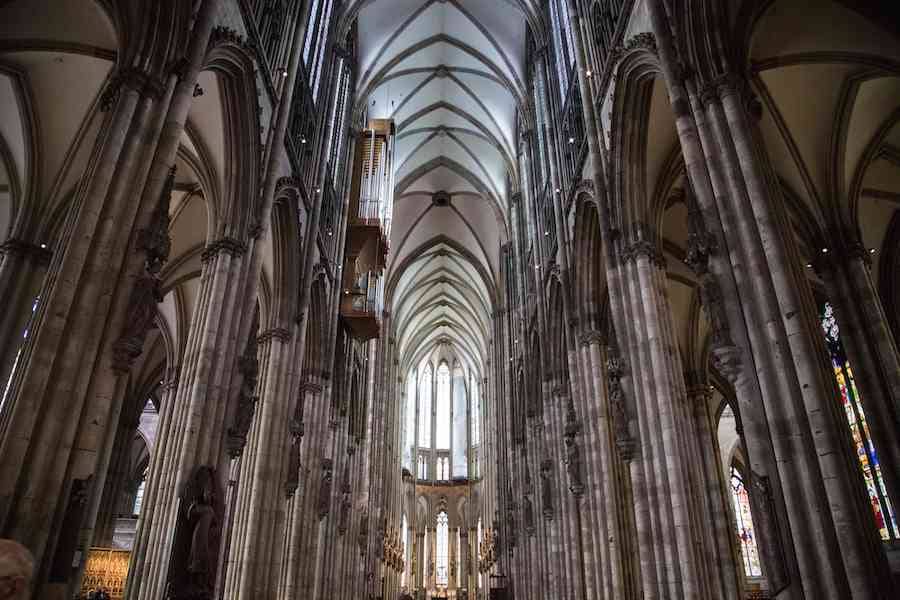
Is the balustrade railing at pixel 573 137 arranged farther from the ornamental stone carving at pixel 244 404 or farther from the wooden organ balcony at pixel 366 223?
the ornamental stone carving at pixel 244 404

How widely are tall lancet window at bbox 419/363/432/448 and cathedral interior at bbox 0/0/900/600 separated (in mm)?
21506

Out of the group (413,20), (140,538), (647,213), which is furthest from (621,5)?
(413,20)

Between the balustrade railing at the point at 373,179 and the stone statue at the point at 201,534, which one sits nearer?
the stone statue at the point at 201,534

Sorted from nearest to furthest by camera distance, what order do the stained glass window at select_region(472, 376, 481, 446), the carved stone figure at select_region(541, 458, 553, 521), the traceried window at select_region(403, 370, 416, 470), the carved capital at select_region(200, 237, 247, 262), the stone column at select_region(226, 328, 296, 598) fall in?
the carved capital at select_region(200, 237, 247, 262), the stone column at select_region(226, 328, 296, 598), the carved stone figure at select_region(541, 458, 553, 521), the traceried window at select_region(403, 370, 416, 470), the stained glass window at select_region(472, 376, 481, 446)

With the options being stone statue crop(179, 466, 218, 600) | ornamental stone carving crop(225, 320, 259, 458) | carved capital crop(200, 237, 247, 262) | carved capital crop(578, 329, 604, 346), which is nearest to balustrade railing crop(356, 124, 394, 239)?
carved capital crop(578, 329, 604, 346)

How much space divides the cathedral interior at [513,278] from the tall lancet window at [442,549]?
19.6 meters

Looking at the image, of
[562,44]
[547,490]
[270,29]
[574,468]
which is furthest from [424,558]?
[270,29]

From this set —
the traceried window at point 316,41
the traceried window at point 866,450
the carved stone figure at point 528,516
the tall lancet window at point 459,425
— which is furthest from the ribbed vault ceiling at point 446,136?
the traceried window at point 866,450

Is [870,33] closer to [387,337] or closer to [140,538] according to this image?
[140,538]

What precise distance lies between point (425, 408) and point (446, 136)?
25.1 metres

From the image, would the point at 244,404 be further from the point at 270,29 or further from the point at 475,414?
the point at 475,414

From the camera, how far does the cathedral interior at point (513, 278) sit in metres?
6.22

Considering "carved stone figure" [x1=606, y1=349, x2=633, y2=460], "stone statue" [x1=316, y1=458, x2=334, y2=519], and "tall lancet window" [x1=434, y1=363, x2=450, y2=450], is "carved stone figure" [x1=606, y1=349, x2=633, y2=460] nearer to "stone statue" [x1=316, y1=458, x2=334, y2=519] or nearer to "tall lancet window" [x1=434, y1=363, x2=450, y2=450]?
"stone statue" [x1=316, y1=458, x2=334, y2=519]

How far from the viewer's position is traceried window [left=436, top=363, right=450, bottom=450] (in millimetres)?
48250
